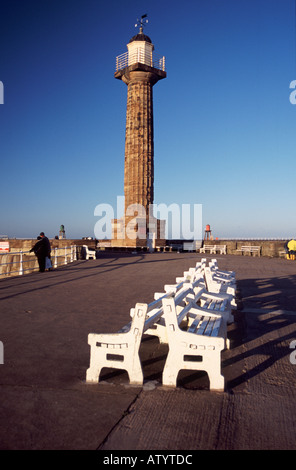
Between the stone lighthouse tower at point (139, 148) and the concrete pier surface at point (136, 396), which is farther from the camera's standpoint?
the stone lighthouse tower at point (139, 148)

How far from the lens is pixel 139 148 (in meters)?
29.0

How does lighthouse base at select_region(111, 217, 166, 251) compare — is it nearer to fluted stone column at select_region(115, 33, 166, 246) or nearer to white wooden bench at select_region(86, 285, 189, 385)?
fluted stone column at select_region(115, 33, 166, 246)

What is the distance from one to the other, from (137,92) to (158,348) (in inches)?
1080

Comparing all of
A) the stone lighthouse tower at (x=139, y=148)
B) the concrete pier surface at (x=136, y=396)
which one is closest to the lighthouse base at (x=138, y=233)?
the stone lighthouse tower at (x=139, y=148)

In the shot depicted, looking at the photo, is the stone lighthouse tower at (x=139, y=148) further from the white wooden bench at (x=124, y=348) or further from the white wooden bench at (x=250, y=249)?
the white wooden bench at (x=124, y=348)

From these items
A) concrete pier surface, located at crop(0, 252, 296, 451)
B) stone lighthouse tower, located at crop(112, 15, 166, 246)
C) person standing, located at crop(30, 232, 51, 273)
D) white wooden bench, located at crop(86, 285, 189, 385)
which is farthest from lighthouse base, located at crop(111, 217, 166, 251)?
white wooden bench, located at crop(86, 285, 189, 385)

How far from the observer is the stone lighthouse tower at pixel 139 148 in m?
28.9

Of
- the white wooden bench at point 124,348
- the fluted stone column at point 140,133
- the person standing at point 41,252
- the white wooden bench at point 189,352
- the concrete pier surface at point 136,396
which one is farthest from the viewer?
the fluted stone column at point 140,133

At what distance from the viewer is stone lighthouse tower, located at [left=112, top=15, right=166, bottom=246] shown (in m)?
28.9

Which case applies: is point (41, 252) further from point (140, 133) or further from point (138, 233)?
point (140, 133)

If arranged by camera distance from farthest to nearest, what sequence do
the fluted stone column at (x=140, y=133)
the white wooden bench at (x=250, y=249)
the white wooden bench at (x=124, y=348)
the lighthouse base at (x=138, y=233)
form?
the lighthouse base at (x=138, y=233) < the fluted stone column at (x=140, y=133) < the white wooden bench at (x=250, y=249) < the white wooden bench at (x=124, y=348)

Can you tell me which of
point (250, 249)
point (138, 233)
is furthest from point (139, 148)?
point (250, 249)
